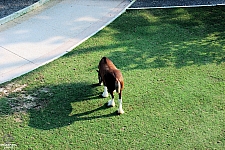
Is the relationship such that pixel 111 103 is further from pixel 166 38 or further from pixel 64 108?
pixel 166 38

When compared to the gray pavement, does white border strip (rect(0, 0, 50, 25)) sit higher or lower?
higher

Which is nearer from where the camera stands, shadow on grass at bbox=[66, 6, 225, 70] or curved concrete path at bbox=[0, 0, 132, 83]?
shadow on grass at bbox=[66, 6, 225, 70]

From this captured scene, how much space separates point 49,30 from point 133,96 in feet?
12.7

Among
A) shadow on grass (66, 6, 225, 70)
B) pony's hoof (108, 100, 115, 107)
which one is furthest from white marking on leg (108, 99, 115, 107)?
shadow on grass (66, 6, 225, 70)

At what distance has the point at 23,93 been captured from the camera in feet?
23.9

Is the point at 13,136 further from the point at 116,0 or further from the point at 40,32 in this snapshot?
the point at 116,0

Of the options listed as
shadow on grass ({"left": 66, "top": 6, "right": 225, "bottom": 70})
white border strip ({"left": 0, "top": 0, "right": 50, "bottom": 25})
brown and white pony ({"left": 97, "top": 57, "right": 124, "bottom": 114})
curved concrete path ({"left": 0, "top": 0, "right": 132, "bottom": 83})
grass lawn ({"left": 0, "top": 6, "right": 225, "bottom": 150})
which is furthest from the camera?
white border strip ({"left": 0, "top": 0, "right": 50, "bottom": 25})

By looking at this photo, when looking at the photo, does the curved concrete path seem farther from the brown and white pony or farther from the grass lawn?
the brown and white pony

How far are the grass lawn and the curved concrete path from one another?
40 cm

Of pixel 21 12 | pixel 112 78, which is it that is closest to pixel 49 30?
pixel 21 12

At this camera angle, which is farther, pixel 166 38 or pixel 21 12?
pixel 21 12

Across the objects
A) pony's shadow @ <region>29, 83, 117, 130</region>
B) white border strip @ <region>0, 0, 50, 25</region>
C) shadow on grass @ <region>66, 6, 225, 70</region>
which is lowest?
pony's shadow @ <region>29, 83, 117, 130</region>

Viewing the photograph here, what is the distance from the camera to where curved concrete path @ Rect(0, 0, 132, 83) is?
848cm

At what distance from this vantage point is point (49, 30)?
390 inches
